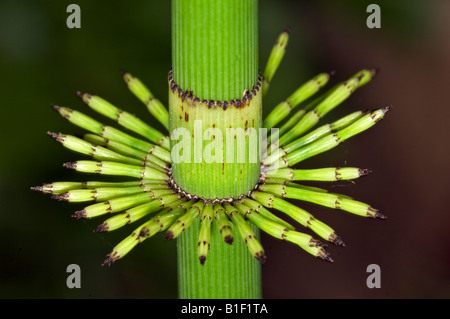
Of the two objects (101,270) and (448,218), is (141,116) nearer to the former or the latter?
(101,270)

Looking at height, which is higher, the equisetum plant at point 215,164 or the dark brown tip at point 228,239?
the equisetum plant at point 215,164

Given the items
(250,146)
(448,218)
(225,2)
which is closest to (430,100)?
(448,218)

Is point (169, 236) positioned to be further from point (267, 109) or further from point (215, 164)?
point (267, 109)

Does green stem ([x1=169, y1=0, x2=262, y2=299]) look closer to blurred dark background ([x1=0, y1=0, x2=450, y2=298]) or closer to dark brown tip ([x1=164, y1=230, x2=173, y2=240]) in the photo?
dark brown tip ([x1=164, y1=230, x2=173, y2=240])

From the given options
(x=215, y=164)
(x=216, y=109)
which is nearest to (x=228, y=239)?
(x=215, y=164)

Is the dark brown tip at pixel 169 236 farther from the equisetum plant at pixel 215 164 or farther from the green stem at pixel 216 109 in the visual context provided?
the green stem at pixel 216 109

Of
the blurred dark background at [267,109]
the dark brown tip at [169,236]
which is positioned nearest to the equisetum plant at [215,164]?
the dark brown tip at [169,236]

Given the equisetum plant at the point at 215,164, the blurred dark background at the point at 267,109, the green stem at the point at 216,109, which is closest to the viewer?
the green stem at the point at 216,109
